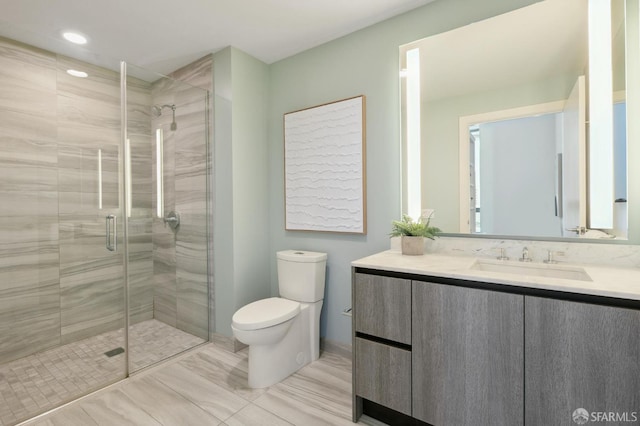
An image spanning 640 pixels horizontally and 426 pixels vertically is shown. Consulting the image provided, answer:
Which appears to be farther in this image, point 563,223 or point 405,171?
point 405,171

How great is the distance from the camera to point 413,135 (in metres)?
2.09

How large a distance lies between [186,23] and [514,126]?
7.52 ft

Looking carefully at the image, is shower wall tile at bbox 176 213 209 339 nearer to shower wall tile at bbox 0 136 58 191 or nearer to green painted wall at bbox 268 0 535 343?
green painted wall at bbox 268 0 535 343

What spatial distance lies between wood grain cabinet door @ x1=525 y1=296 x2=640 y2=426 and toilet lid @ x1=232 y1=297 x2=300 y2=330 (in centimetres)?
136

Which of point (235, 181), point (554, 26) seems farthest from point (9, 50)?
point (554, 26)

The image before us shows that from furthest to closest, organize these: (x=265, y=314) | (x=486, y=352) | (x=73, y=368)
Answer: (x=73, y=368) < (x=265, y=314) < (x=486, y=352)

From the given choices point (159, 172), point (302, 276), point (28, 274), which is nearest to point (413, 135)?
point (302, 276)

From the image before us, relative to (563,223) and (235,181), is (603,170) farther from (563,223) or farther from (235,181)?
(235,181)

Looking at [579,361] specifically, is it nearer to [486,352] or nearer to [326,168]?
[486,352]

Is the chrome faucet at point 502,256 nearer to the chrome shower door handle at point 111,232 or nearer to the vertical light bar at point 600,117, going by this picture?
the vertical light bar at point 600,117

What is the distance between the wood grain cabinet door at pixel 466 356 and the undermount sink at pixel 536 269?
13.3 inches

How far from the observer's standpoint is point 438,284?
4.79 ft

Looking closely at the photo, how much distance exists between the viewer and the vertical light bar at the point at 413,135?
207 centimetres

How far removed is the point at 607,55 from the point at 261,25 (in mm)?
2090
